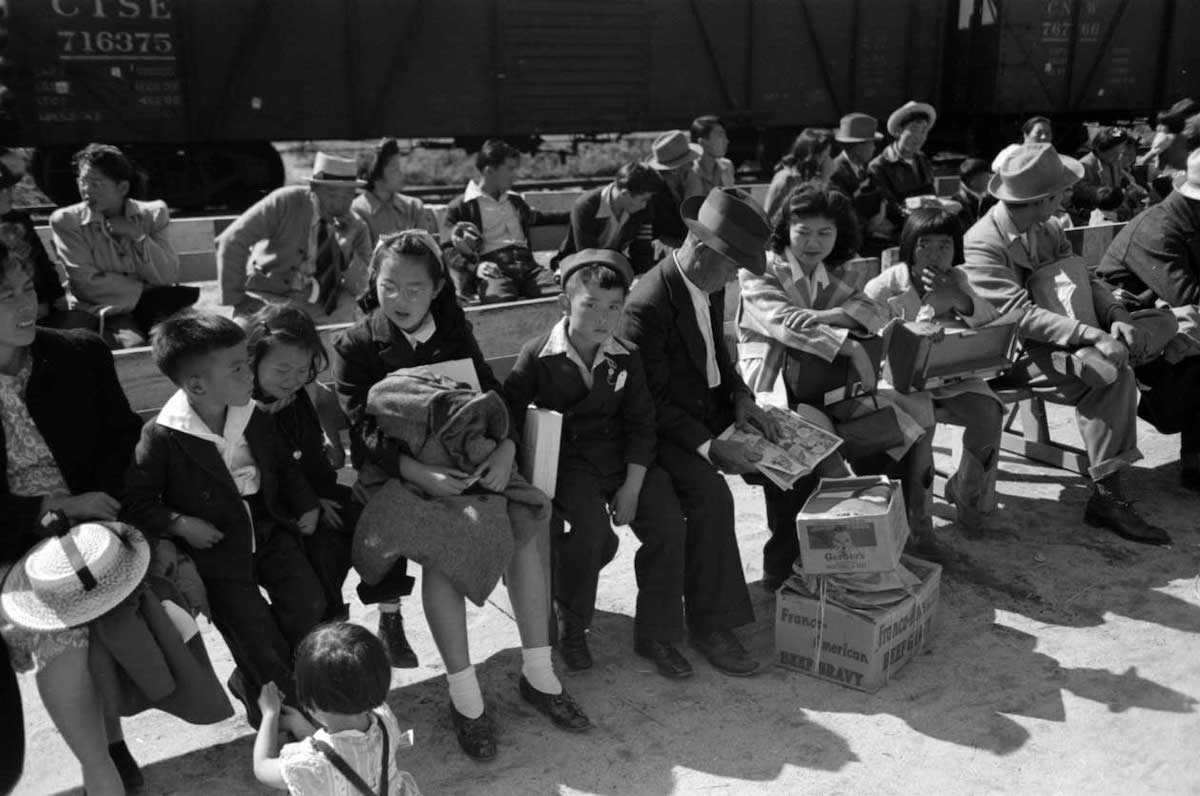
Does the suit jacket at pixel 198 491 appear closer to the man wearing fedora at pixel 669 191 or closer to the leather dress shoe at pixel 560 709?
the leather dress shoe at pixel 560 709

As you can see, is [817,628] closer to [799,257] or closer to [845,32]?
[799,257]

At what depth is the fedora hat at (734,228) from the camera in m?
3.94

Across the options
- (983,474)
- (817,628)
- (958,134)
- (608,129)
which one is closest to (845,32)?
(958,134)

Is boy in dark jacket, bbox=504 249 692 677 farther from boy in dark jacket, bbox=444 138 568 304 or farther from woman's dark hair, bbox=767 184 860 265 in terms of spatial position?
boy in dark jacket, bbox=444 138 568 304

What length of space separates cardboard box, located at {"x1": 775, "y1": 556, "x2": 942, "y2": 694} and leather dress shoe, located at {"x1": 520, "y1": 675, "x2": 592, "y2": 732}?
83 centimetres

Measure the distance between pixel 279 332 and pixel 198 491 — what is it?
540 millimetres

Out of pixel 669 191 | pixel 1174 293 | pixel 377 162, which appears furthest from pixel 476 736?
pixel 669 191

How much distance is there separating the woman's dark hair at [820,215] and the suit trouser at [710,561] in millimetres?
1060

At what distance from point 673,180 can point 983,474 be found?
12.5 ft

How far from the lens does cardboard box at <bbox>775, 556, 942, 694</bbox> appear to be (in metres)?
3.75

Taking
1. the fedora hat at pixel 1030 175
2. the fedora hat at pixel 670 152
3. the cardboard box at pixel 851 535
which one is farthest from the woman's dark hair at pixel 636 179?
the cardboard box at pixel 851 535

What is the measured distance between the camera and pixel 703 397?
4234 mm

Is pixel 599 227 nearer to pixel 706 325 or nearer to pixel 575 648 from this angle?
pixel 706 325

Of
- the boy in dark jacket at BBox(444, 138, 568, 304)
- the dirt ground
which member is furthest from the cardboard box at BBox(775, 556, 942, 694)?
the boy in dark jacket at BBox(444, 138, 568, 304)
